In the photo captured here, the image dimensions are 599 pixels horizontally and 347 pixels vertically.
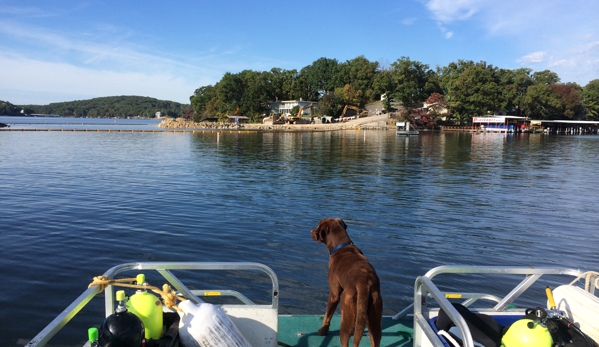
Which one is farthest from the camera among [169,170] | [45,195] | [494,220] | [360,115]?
[360,115]

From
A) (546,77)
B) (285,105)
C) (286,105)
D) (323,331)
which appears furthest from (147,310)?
(546,77)

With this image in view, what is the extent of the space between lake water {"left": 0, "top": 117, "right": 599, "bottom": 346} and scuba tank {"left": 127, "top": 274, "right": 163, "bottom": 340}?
165 inches

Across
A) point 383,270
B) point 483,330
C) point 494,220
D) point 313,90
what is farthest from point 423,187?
point 313,90

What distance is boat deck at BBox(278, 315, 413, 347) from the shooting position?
500 cm

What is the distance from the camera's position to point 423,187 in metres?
21.5

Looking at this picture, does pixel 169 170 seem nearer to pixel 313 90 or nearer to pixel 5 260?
pixel 5 260

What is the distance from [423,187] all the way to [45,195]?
1716cm

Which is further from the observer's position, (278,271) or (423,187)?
(423,187)

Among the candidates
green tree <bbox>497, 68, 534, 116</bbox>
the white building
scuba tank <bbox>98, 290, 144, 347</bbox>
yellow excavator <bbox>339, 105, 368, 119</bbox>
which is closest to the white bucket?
scuba tank <bbox>98, 290, 144, 347</bbox>

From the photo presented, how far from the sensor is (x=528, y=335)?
9.97 ft

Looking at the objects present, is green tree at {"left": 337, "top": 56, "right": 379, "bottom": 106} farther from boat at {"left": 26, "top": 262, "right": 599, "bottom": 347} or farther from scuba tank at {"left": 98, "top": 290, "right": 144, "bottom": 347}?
scuba tank at {"left": 98, "top": 290, "right": 144, "bottom": 347}

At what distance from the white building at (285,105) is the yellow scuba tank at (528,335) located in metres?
113

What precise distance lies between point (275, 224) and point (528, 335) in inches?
430

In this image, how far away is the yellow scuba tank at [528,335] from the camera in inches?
117
